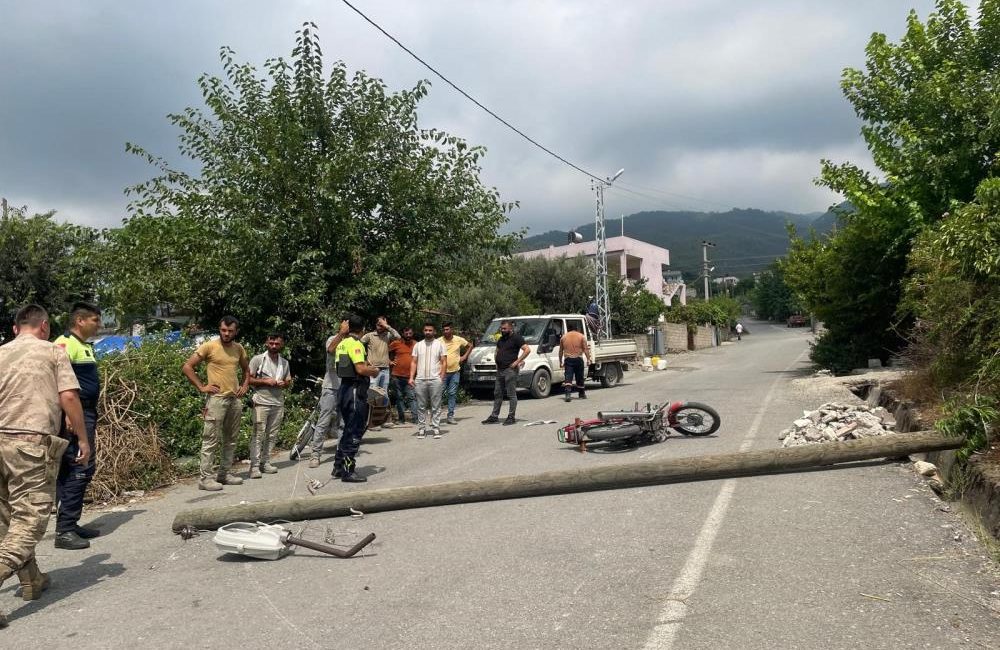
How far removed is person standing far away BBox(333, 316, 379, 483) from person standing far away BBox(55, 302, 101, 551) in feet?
7.87

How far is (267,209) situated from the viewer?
547 inches

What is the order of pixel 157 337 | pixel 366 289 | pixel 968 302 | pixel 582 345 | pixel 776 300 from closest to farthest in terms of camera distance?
pixel 968 302, pixel 157 337, pixel 366 289, pixel 582 345, pixel 776 300

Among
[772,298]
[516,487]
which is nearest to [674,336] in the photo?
[516,487]

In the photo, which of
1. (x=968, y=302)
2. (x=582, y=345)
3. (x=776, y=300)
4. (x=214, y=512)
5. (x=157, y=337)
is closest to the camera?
(x=214, y=512)

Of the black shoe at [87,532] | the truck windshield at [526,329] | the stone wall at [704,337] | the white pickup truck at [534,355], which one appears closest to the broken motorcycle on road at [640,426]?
the black shoe at [87,532]

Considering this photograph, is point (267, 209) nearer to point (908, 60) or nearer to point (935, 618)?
A: point (935, 618)

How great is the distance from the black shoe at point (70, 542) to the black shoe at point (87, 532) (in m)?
0.10

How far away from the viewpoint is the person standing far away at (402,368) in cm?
1309

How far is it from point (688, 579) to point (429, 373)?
710 cm

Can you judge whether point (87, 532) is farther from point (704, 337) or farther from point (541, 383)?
point (704, 337)

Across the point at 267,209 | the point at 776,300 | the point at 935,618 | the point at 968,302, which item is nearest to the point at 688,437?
the point at 968,302

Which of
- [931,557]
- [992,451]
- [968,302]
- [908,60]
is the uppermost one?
[908,60]

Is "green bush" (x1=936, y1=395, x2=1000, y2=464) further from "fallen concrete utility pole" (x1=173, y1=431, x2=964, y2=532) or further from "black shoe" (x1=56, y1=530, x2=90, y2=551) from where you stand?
"black shoe" (x1=56, y1=530, x2=90, y2=551)

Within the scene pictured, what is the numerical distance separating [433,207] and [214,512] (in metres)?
10.0
